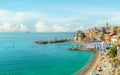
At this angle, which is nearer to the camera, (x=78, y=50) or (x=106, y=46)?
(x=106, y=46)

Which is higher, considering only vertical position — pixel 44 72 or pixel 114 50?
pixel 114 50

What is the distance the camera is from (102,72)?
5856 cm

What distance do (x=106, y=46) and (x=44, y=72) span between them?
5494 centimetres

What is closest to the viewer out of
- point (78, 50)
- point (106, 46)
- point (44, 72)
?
point (44, 72)

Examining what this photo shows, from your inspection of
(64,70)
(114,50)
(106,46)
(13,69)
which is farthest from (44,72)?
(106,46)

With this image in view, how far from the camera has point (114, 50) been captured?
7131 cm

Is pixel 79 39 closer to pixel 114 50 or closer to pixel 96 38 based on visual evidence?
pixel 96 38

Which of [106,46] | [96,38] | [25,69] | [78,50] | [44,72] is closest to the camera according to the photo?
[44,72]

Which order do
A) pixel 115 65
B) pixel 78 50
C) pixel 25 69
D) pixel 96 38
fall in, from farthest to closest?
pixel 96 38
pixel 78 50
pixel 25 69
pixel 115 65

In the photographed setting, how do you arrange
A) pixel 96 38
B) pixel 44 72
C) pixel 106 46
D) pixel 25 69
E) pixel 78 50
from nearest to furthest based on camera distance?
pixel 44 72 < pixel 25 69 < pixel 106 46 < pixel 78 50 < pixel 96 38

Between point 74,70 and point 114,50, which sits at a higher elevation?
point 114,50

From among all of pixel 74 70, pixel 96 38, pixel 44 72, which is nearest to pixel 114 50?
pixel 74 70

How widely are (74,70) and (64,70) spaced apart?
319 centimetres

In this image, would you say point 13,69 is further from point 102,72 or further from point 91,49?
point 91,49
